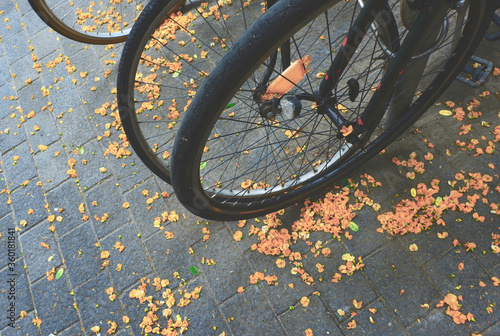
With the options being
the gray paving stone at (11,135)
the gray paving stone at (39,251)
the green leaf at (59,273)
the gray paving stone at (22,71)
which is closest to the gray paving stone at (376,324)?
the green leaf at (59,273)

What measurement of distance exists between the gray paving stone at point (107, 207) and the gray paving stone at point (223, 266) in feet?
2.17

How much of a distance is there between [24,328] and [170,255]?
110 centimetres

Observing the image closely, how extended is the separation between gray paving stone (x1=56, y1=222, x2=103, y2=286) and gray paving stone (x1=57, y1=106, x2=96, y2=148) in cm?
83

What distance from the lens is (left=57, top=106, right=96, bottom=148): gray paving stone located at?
3295mm

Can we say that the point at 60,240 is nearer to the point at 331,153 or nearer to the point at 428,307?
the point at 331,153

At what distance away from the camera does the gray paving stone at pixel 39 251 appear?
9.09ft

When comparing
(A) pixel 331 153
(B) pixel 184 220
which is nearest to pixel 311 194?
(A) pixel 331 153

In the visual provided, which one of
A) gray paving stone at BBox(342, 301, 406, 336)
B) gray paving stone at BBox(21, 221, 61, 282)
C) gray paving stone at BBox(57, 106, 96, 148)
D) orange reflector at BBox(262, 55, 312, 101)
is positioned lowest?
gray paving stone at BBox(342, 301, 406, 336)

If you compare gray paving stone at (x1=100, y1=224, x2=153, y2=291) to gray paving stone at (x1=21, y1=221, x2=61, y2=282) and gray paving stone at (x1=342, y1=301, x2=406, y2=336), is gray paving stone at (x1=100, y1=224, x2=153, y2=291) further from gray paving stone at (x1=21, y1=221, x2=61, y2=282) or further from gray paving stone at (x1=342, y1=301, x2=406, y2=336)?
gray paving stone at (x1=342, y1=301, x2=406, y2=336)

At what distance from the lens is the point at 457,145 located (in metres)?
2.65

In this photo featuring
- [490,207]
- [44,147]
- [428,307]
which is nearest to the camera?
[428,307]

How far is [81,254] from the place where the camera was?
9.04ft

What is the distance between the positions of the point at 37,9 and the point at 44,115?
941mm

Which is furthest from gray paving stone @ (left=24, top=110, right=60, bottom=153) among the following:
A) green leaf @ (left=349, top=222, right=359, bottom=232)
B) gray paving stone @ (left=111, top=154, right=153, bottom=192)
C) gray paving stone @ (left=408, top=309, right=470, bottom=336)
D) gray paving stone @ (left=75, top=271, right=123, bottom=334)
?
gray paving stone @ (left=408, top=309, right=470, bottom=336)
